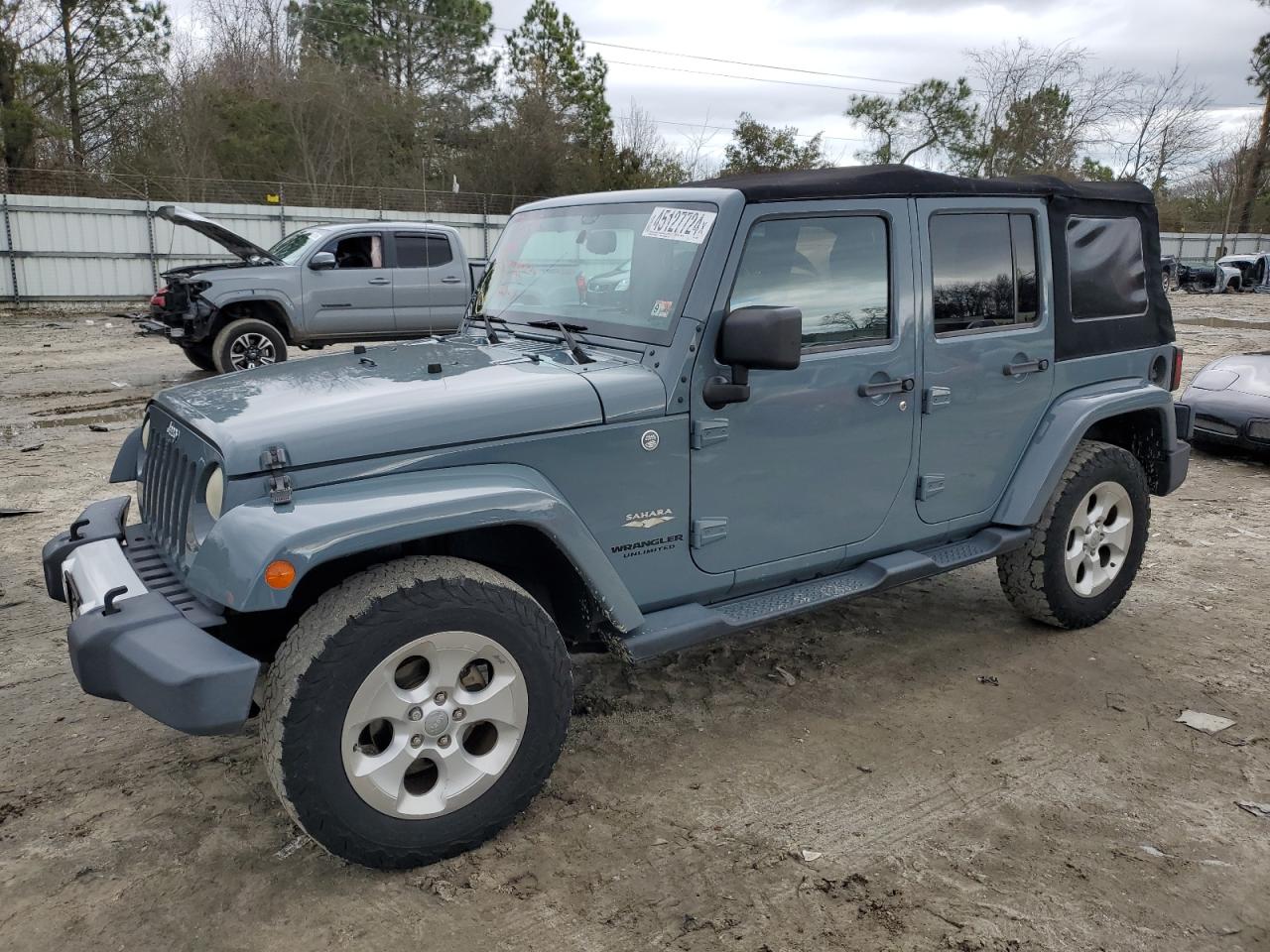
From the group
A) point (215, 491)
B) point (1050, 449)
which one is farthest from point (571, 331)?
point (1050, 449)

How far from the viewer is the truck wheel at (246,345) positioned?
10.8 metres

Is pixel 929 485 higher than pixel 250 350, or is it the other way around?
pixel 250 350

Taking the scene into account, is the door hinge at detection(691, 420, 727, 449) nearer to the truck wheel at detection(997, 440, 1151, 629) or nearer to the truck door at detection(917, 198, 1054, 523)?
the truck door at detection(917, 198, 1054, 523)

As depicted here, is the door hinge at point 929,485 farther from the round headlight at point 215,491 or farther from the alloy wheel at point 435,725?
the round headlight at point 215,491

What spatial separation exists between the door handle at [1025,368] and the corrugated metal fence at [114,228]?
20.0 metres

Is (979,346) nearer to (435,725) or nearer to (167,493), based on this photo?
(435,725)

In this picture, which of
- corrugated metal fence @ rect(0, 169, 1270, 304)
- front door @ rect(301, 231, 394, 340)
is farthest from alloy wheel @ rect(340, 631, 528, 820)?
corrugated metal fence @ rect(0, 169, 1270, 304)

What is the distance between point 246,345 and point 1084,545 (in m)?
9.49

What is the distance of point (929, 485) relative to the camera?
3832mm

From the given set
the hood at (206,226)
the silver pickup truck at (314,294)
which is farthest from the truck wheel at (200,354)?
the hood at (206,226)

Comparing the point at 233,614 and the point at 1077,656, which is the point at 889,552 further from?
the point at 233,614

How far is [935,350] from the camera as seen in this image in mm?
3750

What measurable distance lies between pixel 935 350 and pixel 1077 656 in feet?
5.35

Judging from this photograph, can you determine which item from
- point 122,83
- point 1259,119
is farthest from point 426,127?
point 1259,119
